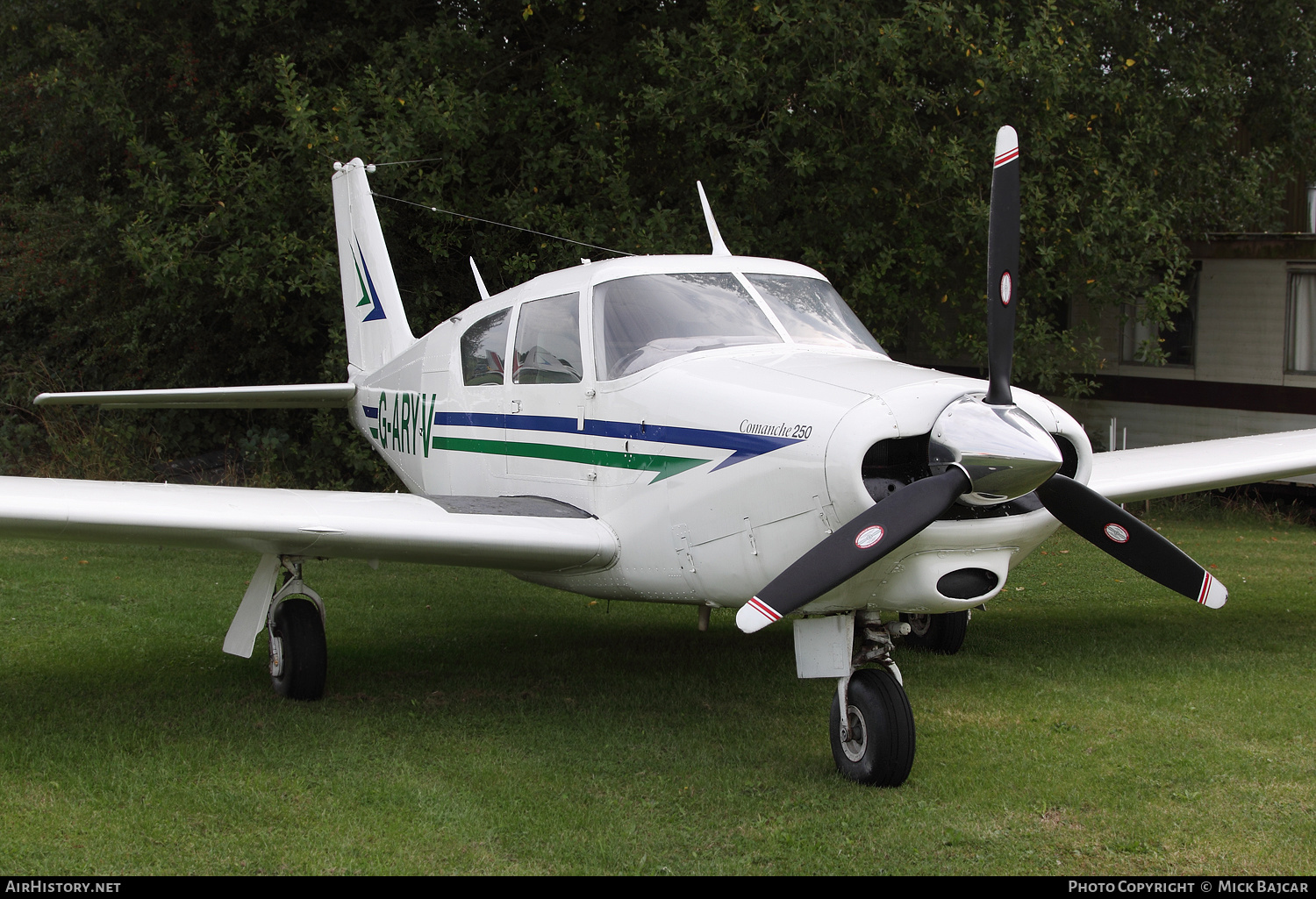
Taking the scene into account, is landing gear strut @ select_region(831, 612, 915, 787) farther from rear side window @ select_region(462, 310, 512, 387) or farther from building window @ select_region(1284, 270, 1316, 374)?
building window @ select_region(1284, 270, 1316, 374)

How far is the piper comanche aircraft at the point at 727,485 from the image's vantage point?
13.6ft

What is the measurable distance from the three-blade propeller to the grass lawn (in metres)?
0.87

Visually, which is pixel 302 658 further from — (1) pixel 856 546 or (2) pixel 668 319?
(1) pixel 856 546

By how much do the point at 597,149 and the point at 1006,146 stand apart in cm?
843

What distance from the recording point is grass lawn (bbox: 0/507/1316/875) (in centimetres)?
394

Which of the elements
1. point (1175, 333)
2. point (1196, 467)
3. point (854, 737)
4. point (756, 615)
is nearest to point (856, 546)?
point (756, 615)

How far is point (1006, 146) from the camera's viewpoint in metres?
4.29

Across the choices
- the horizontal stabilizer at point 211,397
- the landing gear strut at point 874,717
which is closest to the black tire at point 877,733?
the landing gear strut at point 874,717

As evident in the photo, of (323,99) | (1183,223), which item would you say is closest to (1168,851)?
(323,99)

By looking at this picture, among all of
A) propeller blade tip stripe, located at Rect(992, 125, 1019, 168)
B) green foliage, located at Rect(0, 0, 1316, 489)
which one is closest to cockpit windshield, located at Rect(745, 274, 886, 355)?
propeller blade tip stripe, located at Rect(992, 125, 1019, 168)

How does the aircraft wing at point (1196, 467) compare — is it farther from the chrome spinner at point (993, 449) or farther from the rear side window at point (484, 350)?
the rear side window at point (484, 350)
